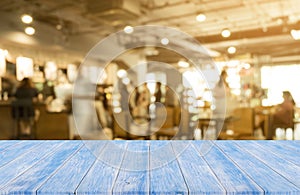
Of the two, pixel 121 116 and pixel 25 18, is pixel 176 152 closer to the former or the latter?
pixel 121 116

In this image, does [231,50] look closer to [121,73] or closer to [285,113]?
[121,73]

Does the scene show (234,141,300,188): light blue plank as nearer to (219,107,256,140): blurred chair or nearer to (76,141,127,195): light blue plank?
(76,141,127,195): light blue plank

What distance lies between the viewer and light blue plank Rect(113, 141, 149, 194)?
0.89 meters

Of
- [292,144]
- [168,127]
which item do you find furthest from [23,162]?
[168,127]

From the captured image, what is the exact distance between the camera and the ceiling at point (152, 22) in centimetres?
644

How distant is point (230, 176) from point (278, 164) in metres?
0.27

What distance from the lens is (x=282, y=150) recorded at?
1.45m

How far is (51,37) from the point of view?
819 cm

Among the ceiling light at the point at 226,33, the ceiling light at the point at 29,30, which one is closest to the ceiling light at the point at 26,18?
the ceiling light at the point at 29,30

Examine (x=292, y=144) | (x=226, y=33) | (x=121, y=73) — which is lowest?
(x=292, y=144)

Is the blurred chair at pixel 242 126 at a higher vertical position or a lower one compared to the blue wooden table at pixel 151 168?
lower

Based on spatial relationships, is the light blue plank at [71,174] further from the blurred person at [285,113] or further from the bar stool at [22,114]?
the bar stool at [22,114]

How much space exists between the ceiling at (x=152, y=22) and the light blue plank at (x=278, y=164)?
4.76 m

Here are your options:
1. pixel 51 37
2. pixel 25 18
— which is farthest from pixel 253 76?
pixel 25 18
